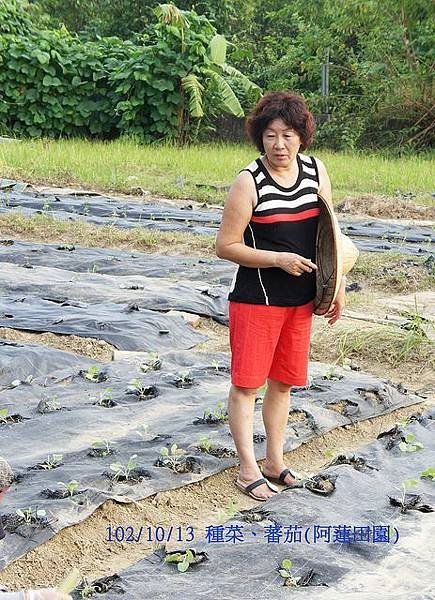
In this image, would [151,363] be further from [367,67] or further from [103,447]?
[367,67]

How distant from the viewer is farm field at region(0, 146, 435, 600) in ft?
9.55

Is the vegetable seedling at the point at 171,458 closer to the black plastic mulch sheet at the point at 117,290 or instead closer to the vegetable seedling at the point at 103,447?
the vegetable seedling at the point at 103,447

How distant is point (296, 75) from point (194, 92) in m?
4.69

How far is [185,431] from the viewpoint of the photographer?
13.0ft

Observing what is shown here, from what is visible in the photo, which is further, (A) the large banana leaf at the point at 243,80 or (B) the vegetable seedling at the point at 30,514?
(A) the large banana leaf at the point at 243,80

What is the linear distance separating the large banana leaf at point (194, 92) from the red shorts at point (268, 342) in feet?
46.7

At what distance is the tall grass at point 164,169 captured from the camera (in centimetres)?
1227

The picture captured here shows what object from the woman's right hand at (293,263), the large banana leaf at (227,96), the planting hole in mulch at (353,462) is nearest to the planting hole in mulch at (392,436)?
the planting hole in mulch at (353,462)

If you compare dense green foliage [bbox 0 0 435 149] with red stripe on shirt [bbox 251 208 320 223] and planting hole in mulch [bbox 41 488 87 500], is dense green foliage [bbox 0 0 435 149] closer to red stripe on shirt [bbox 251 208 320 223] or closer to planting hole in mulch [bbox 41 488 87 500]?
red stripe on shirt [bbox 251 208 320 223]

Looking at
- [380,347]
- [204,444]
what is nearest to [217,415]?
[204,444]

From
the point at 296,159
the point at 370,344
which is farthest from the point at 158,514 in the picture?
the point at 370,344

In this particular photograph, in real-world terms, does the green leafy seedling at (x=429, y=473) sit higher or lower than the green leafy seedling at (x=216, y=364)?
higher

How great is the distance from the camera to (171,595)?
271 cm

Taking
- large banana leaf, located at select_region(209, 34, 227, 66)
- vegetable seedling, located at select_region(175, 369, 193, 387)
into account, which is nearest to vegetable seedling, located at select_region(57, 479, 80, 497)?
vegetable seedling, located at select_region(175, 369, 193, 387)
